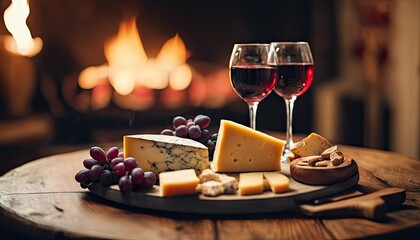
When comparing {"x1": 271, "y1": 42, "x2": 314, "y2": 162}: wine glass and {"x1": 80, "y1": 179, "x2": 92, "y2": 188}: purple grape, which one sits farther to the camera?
{"x1": 271, "y1": 42, "x2": 314, "y2": 162}: wine glass

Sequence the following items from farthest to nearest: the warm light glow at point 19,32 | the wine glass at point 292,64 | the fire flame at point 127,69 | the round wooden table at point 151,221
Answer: the fire flame at point 127,69, the warm light glow at point 19,32, the wine glass at point 292,64, the round wooden table at point 151,221

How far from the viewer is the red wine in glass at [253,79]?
133cm

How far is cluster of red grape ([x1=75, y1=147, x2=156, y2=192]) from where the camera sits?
3.59 feet

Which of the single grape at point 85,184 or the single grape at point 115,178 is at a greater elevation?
the single grape at point 115,178

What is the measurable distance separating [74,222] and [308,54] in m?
0.70

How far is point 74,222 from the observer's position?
100 centimetres

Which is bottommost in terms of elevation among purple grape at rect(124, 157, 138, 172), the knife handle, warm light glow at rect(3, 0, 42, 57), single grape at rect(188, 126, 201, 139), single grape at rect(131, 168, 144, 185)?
the knife handle

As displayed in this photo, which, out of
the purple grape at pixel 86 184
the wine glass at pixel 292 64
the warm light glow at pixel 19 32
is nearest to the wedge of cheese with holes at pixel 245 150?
the wine glass at pixel 292 64

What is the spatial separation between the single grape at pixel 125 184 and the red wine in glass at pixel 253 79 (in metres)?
0.39

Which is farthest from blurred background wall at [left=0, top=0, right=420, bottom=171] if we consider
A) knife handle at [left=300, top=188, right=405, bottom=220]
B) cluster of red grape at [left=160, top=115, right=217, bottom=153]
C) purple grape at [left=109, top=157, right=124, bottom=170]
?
knife handle at [left=300, top=188, right=405, bottom=220]

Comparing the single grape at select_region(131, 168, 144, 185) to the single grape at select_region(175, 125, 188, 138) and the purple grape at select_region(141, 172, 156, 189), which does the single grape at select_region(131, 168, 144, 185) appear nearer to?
the purple grape at select_region(141, 172, 156, 189)

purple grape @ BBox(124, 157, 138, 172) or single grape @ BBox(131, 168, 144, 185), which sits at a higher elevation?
purple grape @ BBox(124, 157, 138, 172)

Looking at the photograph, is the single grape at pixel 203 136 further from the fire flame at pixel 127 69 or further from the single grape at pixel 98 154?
the fire flame at pixel 127 69

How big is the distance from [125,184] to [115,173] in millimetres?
79
